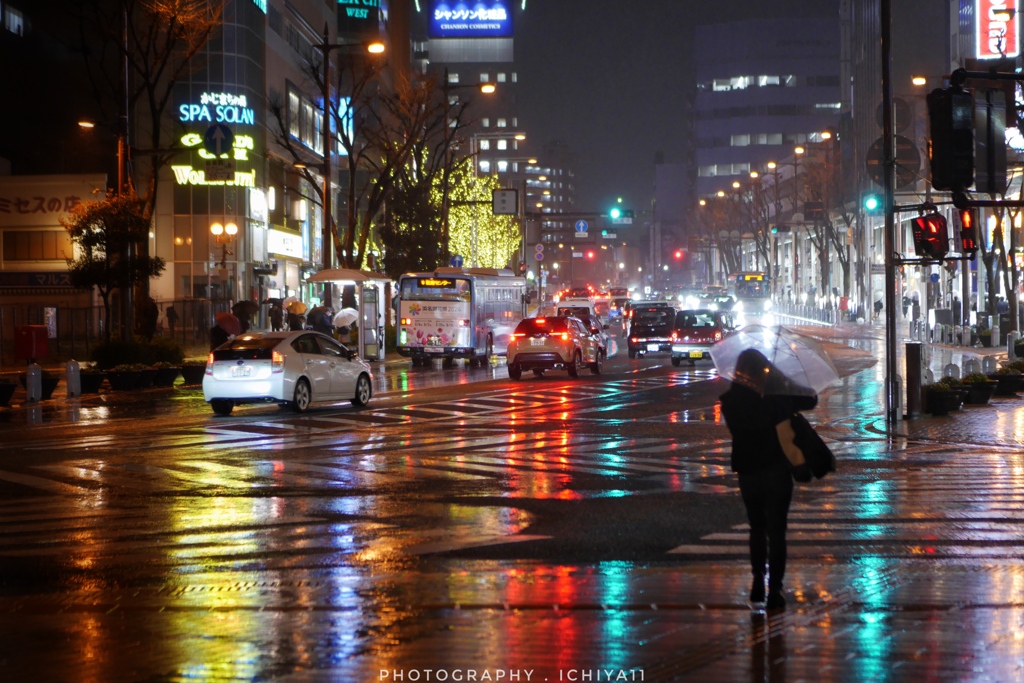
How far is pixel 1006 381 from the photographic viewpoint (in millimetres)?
26062

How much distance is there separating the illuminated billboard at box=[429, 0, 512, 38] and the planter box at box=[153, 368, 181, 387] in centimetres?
8591

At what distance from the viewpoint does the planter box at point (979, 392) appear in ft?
79.3

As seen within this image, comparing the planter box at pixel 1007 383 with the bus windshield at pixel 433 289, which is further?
the bus windshield at pixel 433 289

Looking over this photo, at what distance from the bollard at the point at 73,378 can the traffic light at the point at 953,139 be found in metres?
20.9

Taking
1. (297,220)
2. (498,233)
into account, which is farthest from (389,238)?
(498,233)

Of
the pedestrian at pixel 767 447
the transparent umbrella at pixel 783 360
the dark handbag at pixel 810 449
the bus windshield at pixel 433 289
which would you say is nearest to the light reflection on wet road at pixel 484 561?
the pedestrian at pixel 767 447

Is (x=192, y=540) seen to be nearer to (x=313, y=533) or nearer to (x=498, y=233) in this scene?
(x=313, y=533)

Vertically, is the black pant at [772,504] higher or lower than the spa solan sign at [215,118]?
lower

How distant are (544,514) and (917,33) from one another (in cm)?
8583

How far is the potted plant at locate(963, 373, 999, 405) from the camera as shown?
24156 millimetres

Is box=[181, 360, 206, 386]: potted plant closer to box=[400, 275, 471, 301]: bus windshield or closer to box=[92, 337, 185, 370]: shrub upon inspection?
box=[92, 337, 185, 370]: shrub

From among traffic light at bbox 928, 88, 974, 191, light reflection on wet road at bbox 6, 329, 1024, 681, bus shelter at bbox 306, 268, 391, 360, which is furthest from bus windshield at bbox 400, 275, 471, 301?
traffic light at bbox 928, 88, 974, 191

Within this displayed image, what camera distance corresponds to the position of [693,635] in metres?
7.28

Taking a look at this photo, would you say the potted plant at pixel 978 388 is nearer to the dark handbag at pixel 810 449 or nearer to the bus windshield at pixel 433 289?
the dark handbag at pixel 810 449
